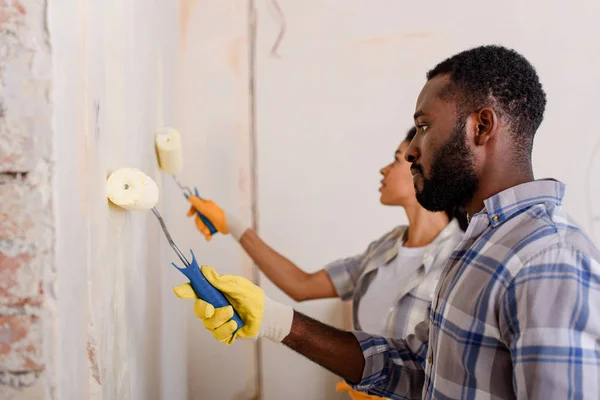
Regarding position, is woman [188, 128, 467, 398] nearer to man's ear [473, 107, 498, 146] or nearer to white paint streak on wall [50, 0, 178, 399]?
white paint streak on wall [50, 0, 178, 399]

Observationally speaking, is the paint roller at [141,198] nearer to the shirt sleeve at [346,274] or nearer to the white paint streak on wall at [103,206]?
the white paint streak on wall at [103,206]

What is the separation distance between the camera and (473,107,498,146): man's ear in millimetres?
880

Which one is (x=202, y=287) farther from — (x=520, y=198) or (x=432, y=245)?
(x=432, y=245)

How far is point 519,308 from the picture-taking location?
0.73 meters

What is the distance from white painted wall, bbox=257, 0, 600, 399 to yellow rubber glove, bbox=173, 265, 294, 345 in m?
0.86

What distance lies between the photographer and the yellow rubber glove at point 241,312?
3.08 ft

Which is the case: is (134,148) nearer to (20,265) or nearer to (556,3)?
(20,265)

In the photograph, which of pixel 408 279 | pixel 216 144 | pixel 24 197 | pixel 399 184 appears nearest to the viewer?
pixel 24 197

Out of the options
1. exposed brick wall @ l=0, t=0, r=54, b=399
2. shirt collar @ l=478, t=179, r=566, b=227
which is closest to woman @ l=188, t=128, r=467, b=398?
shirt collar @ l=478, t=179, r=566, b=227

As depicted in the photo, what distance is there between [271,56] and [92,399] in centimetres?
140

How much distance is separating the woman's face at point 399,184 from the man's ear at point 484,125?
0.64 meters

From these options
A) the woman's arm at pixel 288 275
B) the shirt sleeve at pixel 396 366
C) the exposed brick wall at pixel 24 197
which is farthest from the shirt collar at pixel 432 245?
the exposed brick wall at pixel 24 197

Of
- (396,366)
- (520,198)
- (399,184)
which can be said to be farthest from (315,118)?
(520,198)

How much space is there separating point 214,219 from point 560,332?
1109 mm
